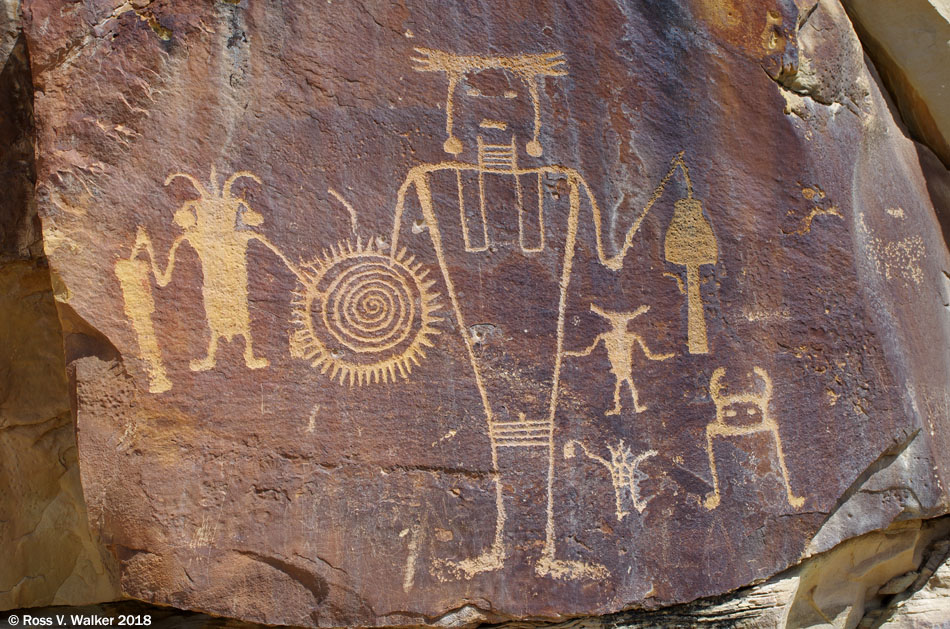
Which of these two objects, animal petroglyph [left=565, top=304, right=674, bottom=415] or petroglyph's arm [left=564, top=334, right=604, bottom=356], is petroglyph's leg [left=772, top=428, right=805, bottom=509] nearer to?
animal petroglyph [left=565, top=304, right=674, bottom=415]

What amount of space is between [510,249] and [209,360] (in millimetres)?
1070

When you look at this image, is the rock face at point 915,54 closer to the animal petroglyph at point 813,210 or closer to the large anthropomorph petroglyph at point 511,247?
the animal petroglyph at point 813,210

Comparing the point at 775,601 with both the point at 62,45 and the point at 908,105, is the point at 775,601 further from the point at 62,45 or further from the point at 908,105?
the point at 62,45

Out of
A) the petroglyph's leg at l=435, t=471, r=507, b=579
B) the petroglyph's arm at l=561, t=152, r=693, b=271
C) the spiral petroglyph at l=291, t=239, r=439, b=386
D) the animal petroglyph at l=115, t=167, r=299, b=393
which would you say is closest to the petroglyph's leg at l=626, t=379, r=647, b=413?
the petroglyph's arm at l=561, t=152, r=693, b=271

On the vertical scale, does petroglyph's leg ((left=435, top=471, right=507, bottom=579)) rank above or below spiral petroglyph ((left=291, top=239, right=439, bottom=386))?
below

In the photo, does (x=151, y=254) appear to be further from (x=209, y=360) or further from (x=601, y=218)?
(x=601, y=218)

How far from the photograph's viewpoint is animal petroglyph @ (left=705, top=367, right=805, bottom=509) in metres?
2.77

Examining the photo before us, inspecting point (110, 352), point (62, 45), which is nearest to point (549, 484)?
point (110, 352)

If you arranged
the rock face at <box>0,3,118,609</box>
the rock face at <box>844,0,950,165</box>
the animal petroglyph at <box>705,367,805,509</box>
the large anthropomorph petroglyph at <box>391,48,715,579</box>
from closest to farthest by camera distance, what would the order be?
1. the large anthropomorph petroglyph at <box>391,48,715,579</box>
2. the animal petroglyph at <box>705,367,805,509</box>
3. the rock face at <box>0,3,118,609</box>
4. the rock face at <box>844,0,950,165</box>

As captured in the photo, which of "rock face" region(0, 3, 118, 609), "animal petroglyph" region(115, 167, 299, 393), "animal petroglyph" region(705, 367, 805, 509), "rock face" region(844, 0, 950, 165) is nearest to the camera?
"animal petroglyph" region(115, 167, 299, 393)

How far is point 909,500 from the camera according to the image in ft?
9.56

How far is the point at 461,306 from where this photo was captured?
269 centimetres

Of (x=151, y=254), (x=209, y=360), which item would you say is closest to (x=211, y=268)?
(x=151, y=254)

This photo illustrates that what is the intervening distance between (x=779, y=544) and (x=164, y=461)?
2107mm
